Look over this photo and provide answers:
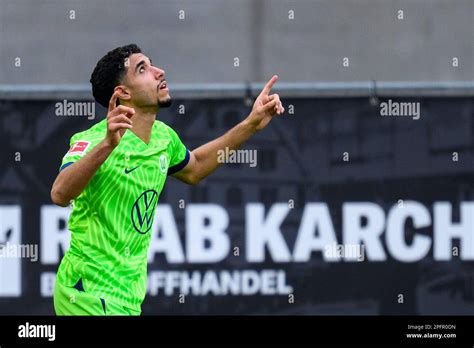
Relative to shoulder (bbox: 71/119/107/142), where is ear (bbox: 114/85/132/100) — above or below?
above

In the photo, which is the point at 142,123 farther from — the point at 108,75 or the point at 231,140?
the point at 231,140

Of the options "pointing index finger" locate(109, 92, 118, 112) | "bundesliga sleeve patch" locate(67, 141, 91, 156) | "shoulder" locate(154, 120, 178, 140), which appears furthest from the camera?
"shoulder" locate(154, 120, 178, 140)

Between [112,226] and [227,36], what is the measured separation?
12.6 ft

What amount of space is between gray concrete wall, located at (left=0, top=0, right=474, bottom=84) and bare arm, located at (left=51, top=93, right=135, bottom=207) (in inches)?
152

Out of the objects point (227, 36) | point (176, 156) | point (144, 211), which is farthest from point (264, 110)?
point (227, 36)

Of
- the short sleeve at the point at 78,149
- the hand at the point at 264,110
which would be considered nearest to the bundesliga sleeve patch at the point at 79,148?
the short sleeve at the point at 78,149

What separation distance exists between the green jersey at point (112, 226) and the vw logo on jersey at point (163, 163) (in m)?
0.12

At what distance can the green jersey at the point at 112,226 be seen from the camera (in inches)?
211

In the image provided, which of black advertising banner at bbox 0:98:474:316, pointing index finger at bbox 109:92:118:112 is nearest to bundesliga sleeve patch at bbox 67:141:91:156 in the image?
pointing index finger at bbox 109:92:118:112

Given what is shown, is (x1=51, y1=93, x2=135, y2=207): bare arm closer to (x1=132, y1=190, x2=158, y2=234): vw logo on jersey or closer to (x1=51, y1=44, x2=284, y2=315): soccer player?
(x1=51, y1=44, x2=284, y2=315): soccer player

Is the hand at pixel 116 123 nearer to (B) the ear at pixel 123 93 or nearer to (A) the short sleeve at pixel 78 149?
(A) the short sleeve at pixel 78 149

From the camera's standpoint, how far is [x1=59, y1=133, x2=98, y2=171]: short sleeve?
5.18 meters

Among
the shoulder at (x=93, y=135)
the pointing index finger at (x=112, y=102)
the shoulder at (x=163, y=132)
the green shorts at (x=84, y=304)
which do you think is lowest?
the green shorts at (x=84, y=304)
